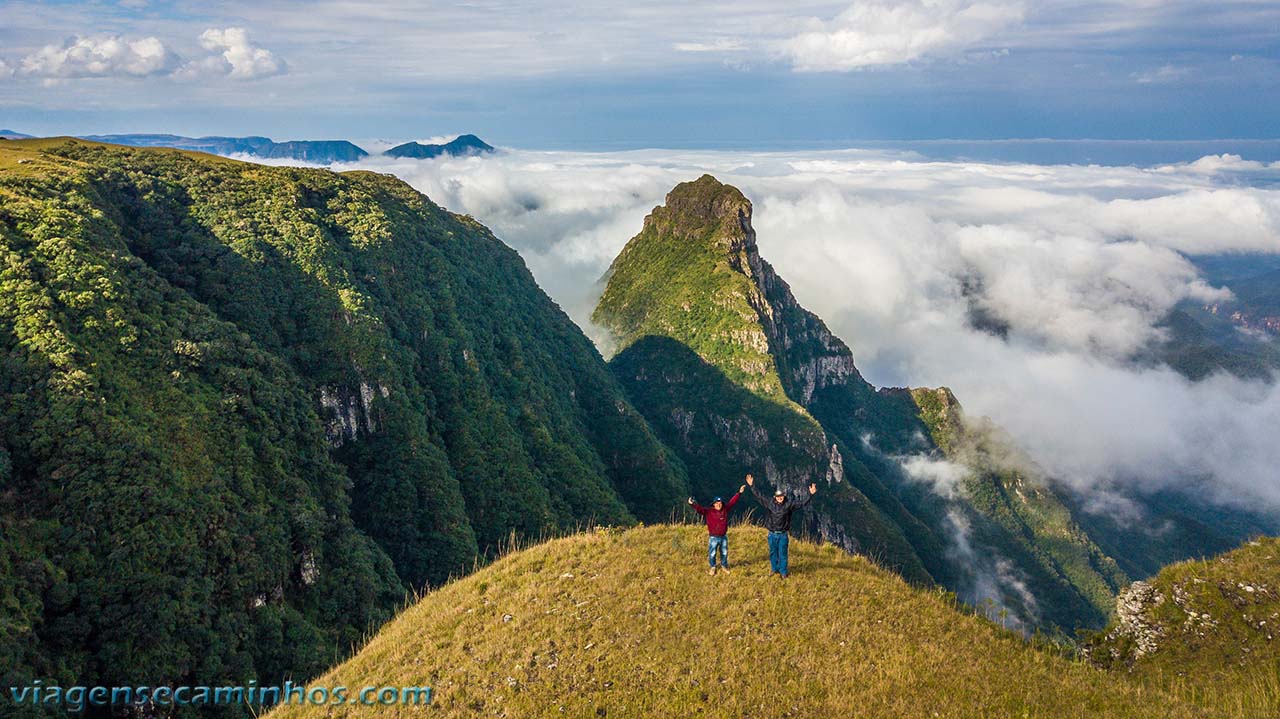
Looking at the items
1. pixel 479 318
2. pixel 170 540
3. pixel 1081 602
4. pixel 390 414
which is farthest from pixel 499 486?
pixel 1081 602

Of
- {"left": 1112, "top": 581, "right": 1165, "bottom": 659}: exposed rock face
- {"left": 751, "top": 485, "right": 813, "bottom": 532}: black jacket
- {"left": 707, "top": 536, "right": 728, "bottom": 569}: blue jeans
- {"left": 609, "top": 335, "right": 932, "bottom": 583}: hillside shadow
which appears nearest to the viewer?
{"left": 1112, "top": 581, "right": 1165, "bottom": 659}: exposed rock face

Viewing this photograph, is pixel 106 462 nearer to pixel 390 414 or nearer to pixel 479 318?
pixel 390 414

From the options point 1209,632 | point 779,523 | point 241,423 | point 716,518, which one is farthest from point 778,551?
→ point 241,423

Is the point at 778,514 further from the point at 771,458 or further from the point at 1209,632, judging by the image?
the point at 771,458

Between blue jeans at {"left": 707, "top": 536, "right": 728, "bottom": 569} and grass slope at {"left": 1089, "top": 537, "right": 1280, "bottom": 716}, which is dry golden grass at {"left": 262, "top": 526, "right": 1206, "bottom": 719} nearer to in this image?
blue jeans at {"left": 707, "top": 536, "right": 728, "bottom": 569}

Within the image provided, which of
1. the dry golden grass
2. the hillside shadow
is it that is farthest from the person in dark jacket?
the hillside shadow

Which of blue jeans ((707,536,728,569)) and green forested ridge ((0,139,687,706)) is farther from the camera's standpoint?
green forested ridge ((0,139,687,706))

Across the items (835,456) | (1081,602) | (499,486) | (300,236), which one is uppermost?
(300,236)
